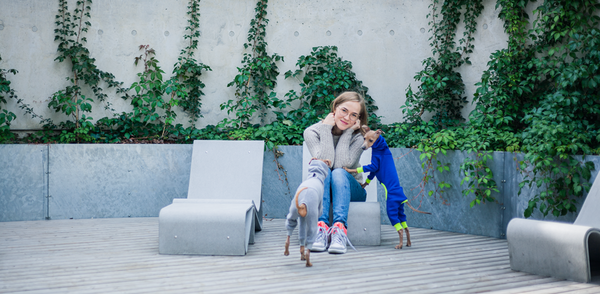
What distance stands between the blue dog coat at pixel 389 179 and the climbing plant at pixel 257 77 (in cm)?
216

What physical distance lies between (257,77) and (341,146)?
242 cm

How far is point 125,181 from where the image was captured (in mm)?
4660

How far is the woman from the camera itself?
10.0 ft

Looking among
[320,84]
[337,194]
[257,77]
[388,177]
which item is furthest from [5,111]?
[388,177]

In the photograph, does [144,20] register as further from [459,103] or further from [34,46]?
[459,103]

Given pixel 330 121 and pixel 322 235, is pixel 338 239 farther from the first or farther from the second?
pixel 330 121

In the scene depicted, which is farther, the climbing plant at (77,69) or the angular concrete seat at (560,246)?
the climbing plant at (77,69)

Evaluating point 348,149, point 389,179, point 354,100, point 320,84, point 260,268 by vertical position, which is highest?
point 320,84

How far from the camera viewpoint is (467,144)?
150 inches

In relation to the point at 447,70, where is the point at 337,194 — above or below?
below

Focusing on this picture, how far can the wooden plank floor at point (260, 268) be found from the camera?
232 cm

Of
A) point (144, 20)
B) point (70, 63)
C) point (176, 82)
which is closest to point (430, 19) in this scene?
point (176, 82)

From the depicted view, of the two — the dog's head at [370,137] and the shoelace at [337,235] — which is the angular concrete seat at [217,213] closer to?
the shoelace at [337,235]

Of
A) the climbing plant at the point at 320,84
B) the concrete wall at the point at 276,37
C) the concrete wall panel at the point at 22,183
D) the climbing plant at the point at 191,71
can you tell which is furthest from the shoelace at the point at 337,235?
the concrete wall panel at the point at 22,183
